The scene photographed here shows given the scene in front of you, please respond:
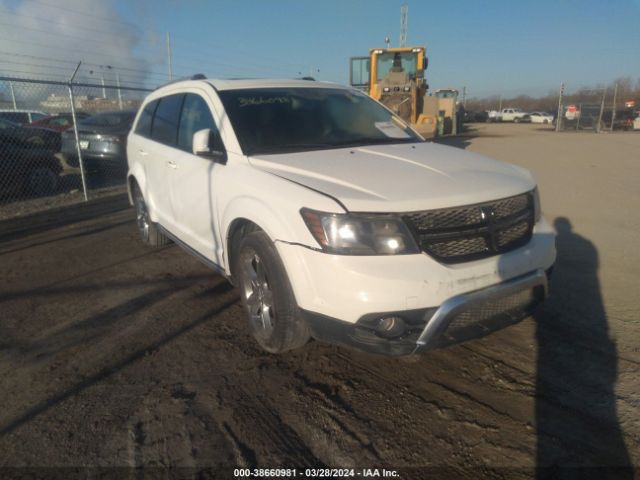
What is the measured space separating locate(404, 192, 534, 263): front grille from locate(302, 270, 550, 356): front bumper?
0.21 metres

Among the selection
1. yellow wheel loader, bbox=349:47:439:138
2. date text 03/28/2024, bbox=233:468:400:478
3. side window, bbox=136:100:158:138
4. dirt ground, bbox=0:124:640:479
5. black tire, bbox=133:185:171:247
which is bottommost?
date text 03/28/2024, bbox=233:468:400:478

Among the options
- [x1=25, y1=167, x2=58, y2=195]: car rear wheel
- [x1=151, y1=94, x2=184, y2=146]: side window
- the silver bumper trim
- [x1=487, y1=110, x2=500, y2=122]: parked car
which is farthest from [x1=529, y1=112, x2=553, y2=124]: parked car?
the silver bumper trim

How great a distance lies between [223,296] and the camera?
4234 millimetres

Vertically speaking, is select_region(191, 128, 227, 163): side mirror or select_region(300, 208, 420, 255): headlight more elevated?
select_region(191, 128, 227, 163): side mirror

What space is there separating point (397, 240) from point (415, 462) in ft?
3.58

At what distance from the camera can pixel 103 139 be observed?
30.6 feet

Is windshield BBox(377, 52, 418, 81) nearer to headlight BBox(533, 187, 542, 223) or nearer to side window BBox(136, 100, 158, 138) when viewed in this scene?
side window BBox(136, 100, 158, 138)

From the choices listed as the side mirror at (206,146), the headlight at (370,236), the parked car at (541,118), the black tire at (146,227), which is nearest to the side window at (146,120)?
the black tire at (146,227)

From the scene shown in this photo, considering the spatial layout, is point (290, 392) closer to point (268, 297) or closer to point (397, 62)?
point (268, 297)

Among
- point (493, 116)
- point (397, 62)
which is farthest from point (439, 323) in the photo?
point (493, 116)

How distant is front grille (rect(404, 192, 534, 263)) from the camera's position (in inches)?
100

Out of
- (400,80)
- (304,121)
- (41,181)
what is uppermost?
(400,80)

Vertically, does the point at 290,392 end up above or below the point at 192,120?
below

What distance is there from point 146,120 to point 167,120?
825 millimetres
